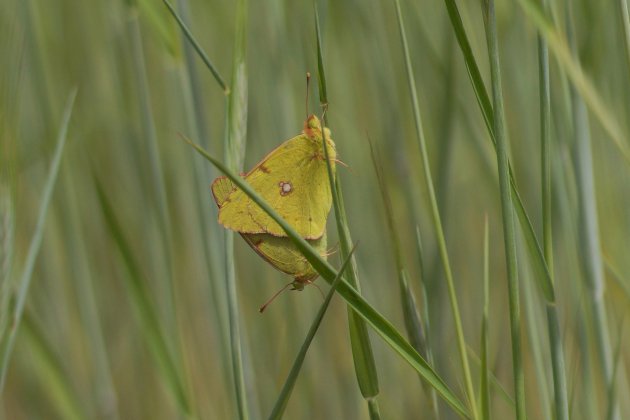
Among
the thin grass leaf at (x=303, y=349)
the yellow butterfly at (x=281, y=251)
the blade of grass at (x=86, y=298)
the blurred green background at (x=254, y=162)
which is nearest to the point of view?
the thin grass leaf at (x=303, y=349)

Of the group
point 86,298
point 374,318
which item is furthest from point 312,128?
point 86,298

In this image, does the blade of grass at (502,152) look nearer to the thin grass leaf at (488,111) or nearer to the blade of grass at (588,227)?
the thin grass leaf at (488,111)

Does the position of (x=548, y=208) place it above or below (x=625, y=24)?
below

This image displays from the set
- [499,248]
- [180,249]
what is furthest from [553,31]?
[180,249]

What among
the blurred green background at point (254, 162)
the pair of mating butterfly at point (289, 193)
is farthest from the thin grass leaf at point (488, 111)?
the pair of mating butterfly at point (289, 193)

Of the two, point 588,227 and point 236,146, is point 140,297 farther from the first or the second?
point 588,227

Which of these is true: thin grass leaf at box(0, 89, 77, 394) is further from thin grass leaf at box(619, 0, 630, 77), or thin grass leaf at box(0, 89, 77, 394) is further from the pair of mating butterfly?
thin grass leaf at box(619, 0, 630, 77)
